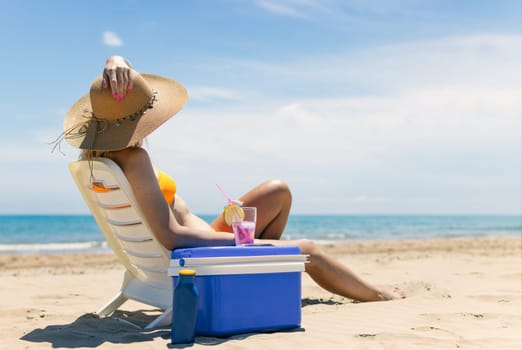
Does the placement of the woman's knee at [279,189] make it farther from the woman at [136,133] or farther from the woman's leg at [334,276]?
the woman at [136,133]

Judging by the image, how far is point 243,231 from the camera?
3309 mm

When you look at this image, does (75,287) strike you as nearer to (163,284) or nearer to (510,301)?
(163,284)

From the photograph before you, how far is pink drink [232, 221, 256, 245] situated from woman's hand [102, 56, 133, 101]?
3.03ft

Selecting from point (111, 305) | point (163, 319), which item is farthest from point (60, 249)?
point (163, 319)

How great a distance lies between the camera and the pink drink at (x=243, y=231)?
10.8 ft

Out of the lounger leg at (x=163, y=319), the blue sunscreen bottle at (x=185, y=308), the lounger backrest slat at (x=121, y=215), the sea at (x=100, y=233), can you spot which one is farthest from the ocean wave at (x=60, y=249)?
the blue sunscreen bottle at (x=185, y=308)

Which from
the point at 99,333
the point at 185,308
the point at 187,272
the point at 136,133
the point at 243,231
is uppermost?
the point at 136,133

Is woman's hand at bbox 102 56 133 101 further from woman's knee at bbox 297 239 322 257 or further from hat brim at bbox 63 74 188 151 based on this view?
woman's knee at bbox 297 239 322 257

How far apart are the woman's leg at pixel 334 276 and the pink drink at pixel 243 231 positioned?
45cm

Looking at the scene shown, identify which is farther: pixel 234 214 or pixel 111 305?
pixel 111 305

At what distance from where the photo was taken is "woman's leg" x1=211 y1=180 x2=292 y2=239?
4.11 metres

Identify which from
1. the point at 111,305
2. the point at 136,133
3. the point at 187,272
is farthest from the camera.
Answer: the point at 111,305

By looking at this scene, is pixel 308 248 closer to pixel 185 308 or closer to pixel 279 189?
pixel 279 189

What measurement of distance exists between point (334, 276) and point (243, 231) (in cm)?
93
